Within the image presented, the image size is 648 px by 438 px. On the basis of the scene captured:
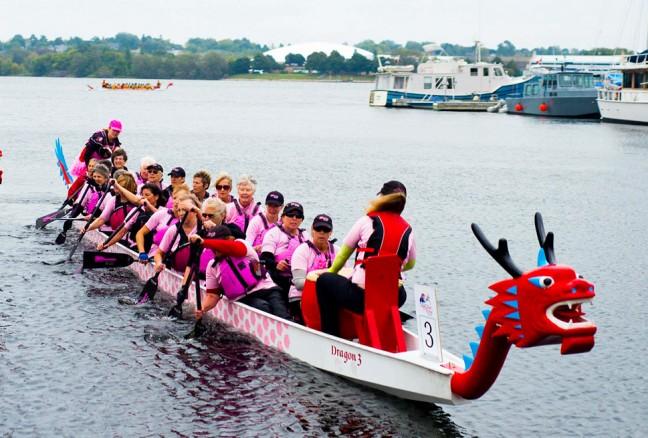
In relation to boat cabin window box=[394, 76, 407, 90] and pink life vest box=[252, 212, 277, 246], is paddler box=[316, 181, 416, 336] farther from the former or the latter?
boat cabin window box=[394, 76, 407, 90]

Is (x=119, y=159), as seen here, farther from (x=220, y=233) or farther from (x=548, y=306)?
(x=548, y=306)

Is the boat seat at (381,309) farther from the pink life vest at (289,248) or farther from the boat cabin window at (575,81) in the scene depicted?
the boat cabin window at (575,81)

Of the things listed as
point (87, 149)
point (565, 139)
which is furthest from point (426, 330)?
point (565, 139)

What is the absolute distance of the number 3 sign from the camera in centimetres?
1118

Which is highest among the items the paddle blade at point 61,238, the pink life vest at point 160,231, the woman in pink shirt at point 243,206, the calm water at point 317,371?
the woman in pink shirt at point 243,206

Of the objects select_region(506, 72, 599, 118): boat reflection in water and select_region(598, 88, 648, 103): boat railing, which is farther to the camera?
select_region(506, 72, 599, 118): boat reflection in water

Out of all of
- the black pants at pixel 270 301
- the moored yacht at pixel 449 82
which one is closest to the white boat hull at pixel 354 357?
the black pants at pixel 270 301

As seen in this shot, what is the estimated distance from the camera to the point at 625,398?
13930 millimetres

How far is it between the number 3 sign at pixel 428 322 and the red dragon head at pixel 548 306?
1.33 metres

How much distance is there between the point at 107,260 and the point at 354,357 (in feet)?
25.3

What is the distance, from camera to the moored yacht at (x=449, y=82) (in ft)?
329

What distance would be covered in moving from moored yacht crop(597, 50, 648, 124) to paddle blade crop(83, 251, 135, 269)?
6068 centimetres

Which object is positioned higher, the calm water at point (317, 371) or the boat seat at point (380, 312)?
the boat seat at point (380, 312)

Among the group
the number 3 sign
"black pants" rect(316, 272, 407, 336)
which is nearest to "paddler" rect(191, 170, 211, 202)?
"black pants" rect(316, 272, 407, 336)
